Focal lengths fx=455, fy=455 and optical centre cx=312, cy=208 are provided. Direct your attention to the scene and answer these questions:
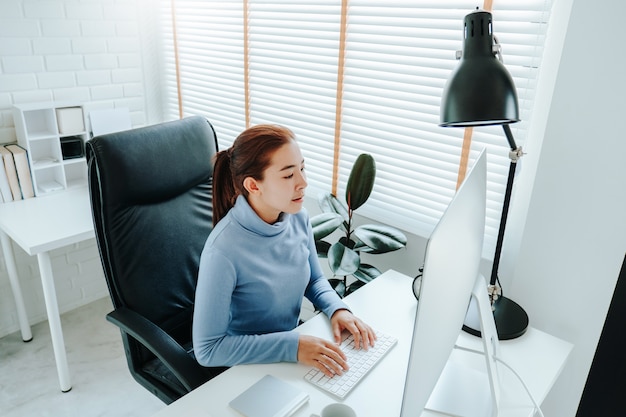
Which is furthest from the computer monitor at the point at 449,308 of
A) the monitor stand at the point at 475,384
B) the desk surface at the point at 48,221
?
the desk surface at the point at 48,221

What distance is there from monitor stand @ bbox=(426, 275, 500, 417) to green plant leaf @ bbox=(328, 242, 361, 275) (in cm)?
58

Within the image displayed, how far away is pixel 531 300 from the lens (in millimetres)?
1486

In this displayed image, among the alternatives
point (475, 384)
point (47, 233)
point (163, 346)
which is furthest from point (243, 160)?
point (47, 233)

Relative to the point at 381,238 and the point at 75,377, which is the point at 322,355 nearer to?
the point at 381,238

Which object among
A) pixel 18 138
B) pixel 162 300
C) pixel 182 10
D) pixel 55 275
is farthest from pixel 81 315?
pixel 182 10

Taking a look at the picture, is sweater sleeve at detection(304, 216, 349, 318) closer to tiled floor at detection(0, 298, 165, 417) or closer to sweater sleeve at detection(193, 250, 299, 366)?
sweater sleeve at detection(193, 250, 299, 366)

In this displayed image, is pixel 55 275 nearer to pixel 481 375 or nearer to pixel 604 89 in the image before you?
pixel 481 375

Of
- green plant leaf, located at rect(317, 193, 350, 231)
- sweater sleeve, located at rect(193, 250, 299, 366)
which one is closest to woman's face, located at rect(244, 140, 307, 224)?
sweater sleeve, located at rect(193, 250, 299, 366)

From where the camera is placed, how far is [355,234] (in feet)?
5.62

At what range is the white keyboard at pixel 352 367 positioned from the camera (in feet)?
3.39

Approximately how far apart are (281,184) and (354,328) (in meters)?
0.43

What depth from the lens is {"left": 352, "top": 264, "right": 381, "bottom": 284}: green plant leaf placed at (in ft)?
5.71

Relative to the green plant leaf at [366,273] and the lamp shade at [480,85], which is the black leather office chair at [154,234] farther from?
the lamp shade at [480,85]

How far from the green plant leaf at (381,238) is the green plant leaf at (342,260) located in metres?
0.06
